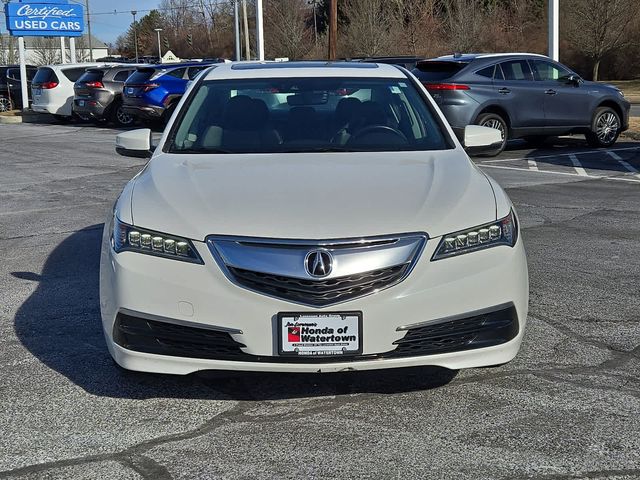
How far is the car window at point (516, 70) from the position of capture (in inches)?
626

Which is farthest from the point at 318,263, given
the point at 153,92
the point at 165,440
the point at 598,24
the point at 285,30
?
the point at 598,24

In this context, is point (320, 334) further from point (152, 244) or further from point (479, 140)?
point (479, 140)

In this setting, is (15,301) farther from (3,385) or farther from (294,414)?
(294,414)

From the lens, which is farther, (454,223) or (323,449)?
(454,223)

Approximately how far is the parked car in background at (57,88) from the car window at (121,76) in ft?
7.57

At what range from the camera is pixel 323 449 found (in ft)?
12.5

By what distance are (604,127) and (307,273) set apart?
1370 cm

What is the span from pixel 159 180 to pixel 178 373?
1.05m

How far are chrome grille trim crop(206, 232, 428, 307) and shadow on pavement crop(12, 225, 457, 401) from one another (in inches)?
22.0

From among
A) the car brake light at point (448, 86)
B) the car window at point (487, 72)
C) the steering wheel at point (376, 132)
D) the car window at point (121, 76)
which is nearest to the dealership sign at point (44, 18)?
the car window at point (121, 76)

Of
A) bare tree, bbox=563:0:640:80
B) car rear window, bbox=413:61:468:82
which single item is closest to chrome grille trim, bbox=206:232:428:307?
car rear window, bbox=413:61:468:82

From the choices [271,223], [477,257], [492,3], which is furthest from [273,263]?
[492,3]

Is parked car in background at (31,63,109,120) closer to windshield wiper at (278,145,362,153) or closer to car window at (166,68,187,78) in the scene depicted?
car window at (166,68,187,78)

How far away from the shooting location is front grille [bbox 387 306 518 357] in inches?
158
